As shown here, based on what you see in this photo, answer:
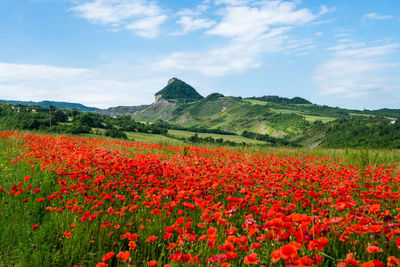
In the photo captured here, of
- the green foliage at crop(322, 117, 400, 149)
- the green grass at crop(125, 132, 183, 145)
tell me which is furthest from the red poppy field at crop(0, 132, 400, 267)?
the green foliage at crop(322, 117, 400, 149)

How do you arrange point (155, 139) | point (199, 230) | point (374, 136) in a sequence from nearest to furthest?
point (199, 230) < point (155, 139) < point (374, 136)

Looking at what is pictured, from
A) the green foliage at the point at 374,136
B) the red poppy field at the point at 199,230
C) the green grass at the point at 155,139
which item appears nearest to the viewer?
the red poppy field at the point at 199,230

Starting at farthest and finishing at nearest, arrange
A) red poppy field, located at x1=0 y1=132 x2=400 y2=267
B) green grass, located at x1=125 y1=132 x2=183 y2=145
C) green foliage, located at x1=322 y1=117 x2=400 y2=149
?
1. green foliage, located at x1=322 y1=117 x2=400 y2=149
2. green grass, located at x1=125 y1=132 x2=183 y2=145
3. red poppy field, located at x1=0 y1=132 x2=400 y2=267

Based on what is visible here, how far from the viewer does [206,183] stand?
3889mm

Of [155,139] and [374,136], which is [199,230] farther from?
[374,136]

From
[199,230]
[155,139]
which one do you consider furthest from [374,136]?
[199,230]

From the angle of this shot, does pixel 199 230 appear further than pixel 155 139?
No

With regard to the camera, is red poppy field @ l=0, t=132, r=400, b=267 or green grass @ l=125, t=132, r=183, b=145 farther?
green grass @ l=125, t=132, r=183, b=145

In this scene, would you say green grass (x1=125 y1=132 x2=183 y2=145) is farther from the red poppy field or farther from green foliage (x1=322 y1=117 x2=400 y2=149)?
green foliage (x1=322 y1=117 x2=400 y2=149)

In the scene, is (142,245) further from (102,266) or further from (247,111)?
(247,111)

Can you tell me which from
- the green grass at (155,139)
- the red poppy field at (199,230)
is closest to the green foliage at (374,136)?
the green grass at (155,139)

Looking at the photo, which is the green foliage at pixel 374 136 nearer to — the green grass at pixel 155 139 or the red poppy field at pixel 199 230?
the green grass at pixel 155 139

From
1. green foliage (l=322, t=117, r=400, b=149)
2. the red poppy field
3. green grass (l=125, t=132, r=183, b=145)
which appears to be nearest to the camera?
the red poppy field

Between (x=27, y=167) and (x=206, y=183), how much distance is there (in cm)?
490
